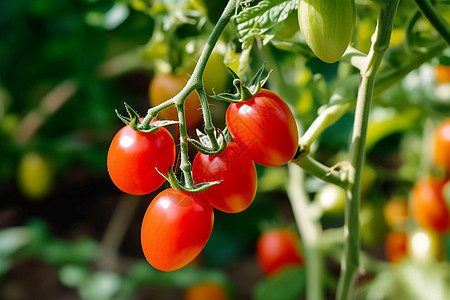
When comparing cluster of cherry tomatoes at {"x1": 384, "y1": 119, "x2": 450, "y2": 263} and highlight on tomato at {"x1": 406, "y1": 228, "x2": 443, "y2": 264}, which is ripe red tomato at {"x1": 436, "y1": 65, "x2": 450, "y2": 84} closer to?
cluster of cherry tomatoes at {"x1": 384, "y1": 119, "x2": 450, "y2": 263}

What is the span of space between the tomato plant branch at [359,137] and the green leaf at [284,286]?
40 centimetres

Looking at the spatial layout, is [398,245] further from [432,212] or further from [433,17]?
[433,17]

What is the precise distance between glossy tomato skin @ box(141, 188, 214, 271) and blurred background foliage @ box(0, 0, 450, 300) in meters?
0.22

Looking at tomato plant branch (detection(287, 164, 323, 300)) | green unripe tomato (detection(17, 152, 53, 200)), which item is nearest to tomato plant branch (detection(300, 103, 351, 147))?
tomato plant branch (detection(287, 164, 323, 300))

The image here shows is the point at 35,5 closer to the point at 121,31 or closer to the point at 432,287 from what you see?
the point at 121,31

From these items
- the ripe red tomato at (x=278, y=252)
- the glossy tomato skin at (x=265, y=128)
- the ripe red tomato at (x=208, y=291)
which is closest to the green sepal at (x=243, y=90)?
the glossy tomato skin at (x=265, y=128)

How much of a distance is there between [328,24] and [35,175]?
0.98 m

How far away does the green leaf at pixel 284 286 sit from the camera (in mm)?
823

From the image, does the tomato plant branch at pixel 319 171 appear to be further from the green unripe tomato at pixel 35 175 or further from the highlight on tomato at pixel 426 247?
the green unripe tomato at pixel 35 175

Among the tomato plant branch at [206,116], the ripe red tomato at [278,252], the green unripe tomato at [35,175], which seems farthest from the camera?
the green unripe tomato at [35,175]

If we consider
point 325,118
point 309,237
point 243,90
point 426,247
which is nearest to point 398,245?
point 426,247

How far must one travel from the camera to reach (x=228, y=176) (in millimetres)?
335

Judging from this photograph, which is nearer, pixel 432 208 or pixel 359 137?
pixel 359 137

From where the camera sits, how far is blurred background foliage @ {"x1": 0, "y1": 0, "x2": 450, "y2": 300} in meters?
0.65
